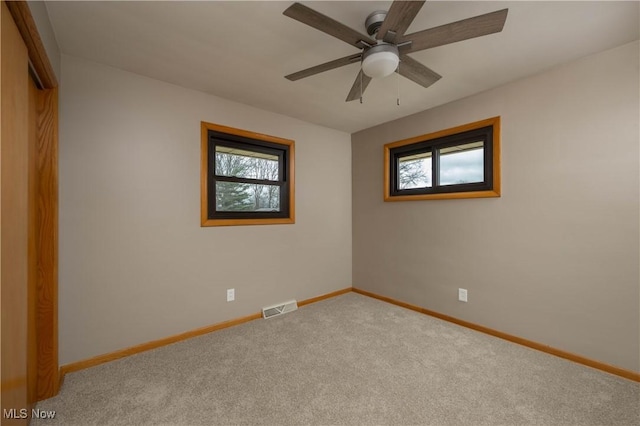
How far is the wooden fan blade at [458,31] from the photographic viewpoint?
1.28m

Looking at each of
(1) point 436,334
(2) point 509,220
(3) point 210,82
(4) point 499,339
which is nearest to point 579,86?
(2) point 509,220

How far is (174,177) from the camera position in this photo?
2502 millimetres

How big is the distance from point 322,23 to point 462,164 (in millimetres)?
2206

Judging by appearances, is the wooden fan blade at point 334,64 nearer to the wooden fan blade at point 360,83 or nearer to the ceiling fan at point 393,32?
the ceiling fan at point 393,32

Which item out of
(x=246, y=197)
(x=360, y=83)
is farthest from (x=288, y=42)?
(x=246, y=197)

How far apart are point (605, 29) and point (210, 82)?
2931 mm

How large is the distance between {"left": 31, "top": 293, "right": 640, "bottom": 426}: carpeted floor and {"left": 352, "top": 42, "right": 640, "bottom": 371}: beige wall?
32cm

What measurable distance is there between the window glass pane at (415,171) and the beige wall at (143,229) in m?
1.54

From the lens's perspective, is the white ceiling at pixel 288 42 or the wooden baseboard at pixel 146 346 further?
the wooden baseboard at pixel 146 346

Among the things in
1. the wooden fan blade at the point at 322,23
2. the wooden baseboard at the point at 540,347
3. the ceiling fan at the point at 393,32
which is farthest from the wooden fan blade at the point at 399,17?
the wooden baseboard at the point at 540,347

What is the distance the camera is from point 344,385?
183 centimetres

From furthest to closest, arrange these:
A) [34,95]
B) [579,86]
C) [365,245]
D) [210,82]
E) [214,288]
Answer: [365,245] → [214,288] → [210,82] → [579,86] → [34,95]

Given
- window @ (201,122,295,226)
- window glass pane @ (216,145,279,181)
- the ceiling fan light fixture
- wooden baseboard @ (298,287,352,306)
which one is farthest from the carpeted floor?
the ceiling fan light fixture

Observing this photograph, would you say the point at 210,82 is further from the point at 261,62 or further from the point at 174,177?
the point at 174,177
